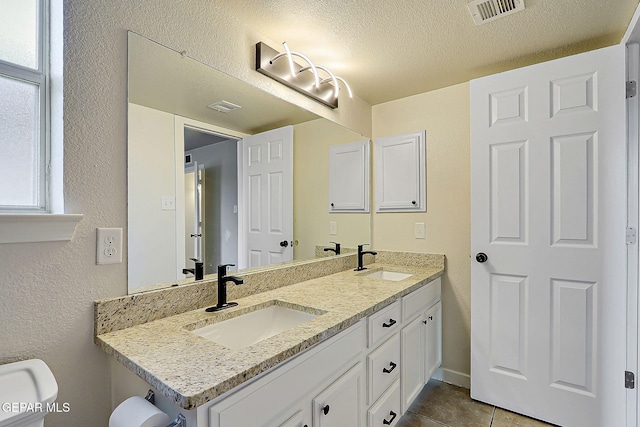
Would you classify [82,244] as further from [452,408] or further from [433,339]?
[452,408]

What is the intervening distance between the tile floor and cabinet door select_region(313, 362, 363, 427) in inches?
30.0

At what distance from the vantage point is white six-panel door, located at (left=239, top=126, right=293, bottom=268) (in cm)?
169

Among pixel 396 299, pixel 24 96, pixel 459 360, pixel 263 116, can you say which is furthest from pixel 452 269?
pixel 24 96

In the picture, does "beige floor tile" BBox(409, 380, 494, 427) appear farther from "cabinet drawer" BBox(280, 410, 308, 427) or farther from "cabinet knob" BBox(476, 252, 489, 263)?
"cabinet drawer" BBox(280, 410, 308, 427)

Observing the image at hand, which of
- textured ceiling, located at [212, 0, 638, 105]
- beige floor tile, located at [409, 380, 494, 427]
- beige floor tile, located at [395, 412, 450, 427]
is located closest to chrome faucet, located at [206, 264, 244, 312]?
textured ceiling, located at [212, 0, 638, 105]

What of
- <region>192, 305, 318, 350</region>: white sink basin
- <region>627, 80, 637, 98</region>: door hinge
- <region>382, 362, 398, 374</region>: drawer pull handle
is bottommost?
<region>382, 362, 398, 374</region>: drawer pull handle

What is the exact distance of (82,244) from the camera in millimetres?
1034

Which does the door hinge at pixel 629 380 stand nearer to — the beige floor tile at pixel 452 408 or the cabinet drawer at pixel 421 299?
the beige floor tile at pixel 452 408

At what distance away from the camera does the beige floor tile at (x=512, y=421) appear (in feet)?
5.98

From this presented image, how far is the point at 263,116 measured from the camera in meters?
1.73

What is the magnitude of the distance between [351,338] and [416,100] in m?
1.93

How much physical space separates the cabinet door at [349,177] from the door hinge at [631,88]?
157 cm

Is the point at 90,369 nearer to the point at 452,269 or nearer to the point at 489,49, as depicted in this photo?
the point at 452,269

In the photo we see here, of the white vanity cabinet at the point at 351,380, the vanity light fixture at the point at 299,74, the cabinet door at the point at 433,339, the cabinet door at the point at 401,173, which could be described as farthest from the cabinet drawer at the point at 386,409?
the vanity light fixture at the point at 299,74
